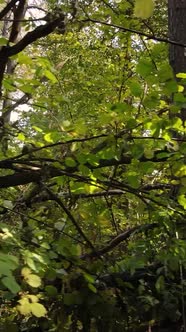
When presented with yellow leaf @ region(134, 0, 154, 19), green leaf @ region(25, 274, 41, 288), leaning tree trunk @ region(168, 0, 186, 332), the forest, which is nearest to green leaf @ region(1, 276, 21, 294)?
the forest

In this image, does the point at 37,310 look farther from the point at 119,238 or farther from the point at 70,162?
the point at 119,238

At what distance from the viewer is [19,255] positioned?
1.84 m

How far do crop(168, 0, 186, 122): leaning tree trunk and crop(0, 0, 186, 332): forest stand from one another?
59 centimetres

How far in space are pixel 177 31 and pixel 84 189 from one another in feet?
6.80

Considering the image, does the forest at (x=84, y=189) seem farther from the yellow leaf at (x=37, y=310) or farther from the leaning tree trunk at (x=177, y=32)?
the leaning tree trunk at (x=177, y=32)

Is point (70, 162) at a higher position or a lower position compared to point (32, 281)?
higher

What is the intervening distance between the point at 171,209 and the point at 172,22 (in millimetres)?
2197

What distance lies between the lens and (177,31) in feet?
12.4

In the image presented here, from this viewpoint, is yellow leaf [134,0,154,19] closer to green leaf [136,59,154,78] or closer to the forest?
the forest

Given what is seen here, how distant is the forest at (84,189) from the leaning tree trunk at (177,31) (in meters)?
0.59

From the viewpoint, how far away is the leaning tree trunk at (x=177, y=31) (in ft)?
12.1

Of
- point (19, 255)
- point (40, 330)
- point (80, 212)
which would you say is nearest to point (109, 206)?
point (80, 212)

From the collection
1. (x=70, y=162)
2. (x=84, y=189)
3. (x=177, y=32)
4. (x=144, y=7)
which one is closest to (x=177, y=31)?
(x=177, y=32)

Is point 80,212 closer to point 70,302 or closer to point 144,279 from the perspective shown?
point 70,302
